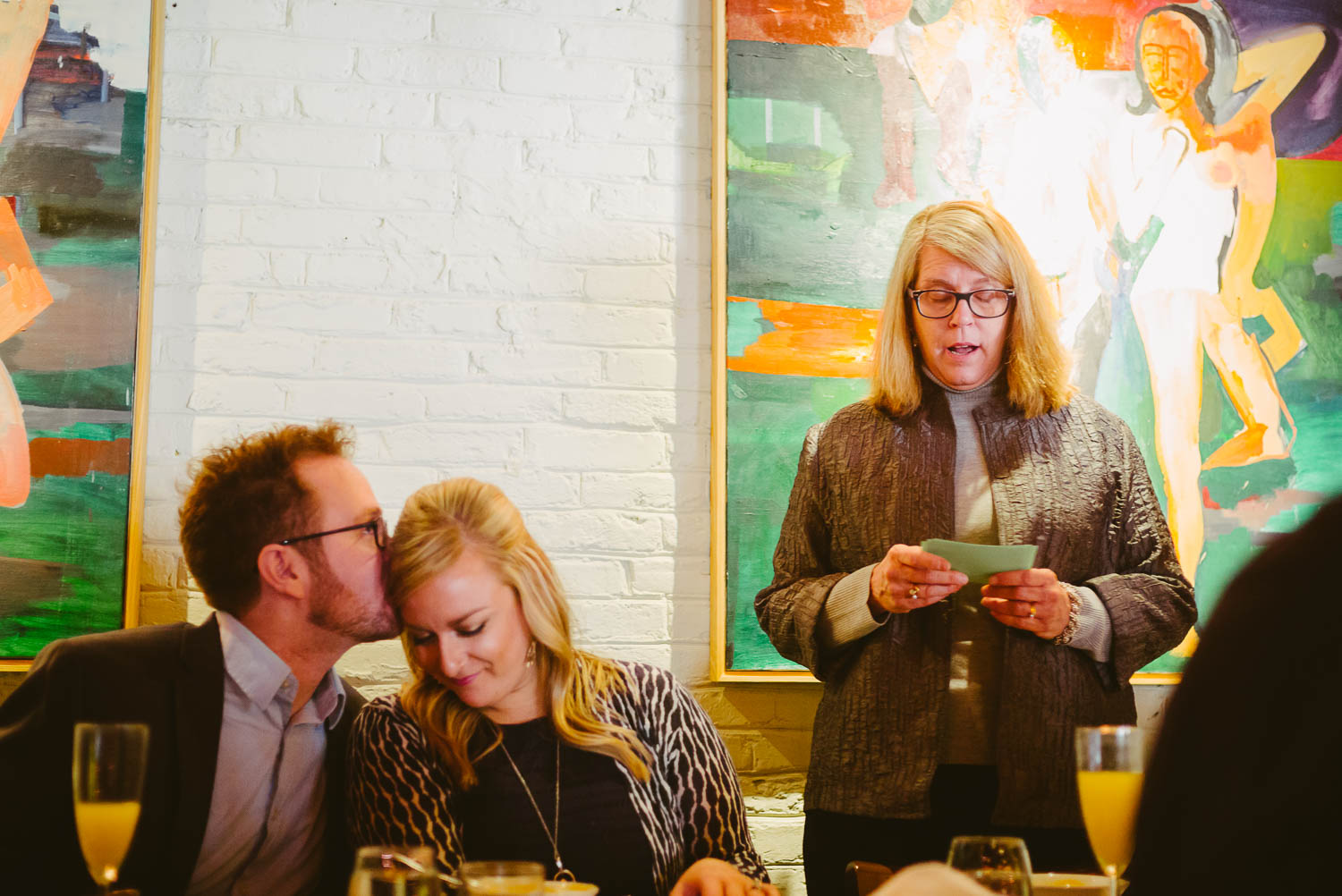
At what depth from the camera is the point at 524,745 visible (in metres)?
1.87

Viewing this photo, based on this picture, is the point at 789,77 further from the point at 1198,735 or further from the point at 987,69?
the point at 1198,735

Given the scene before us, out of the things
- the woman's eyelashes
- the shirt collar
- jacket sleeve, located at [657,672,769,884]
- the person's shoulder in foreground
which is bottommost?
jacket sleeve, located at [657,672,769,884]

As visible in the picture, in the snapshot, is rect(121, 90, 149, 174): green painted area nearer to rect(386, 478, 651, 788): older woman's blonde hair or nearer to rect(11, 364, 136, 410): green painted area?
rect(11, 364, 136, 410): green painted area

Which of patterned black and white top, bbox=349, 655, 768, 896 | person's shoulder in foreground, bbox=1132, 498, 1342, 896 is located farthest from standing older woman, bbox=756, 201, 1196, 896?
person's shoulder in foreground, bbox=1132, 498, 1342, 896

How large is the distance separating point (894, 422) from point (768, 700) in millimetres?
618

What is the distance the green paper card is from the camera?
1956 mm

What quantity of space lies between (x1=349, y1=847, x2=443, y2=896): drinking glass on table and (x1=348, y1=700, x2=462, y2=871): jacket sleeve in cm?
64

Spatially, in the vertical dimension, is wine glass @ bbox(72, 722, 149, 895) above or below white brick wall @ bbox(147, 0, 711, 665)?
below

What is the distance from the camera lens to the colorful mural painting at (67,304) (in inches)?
84.5

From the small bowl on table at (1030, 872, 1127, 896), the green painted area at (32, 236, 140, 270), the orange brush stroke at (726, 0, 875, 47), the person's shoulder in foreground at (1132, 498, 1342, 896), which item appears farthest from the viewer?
the orange brush stroke at (726, 0, 875, 47)

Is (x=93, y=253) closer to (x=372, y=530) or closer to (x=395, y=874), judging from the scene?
(x=372, y=530)

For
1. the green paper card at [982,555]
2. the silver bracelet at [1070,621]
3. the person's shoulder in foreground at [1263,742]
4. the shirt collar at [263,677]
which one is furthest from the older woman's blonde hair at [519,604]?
the person's shoulder in foreground at [1263,742]

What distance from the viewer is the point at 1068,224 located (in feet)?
8.41

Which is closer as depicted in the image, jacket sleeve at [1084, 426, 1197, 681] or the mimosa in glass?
the mimosa in glass
